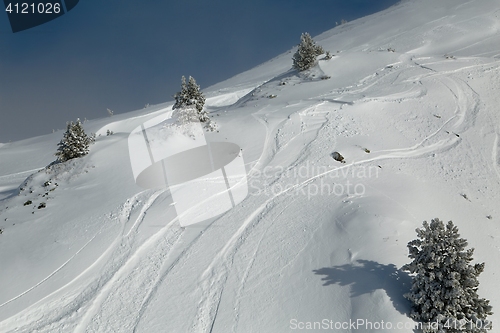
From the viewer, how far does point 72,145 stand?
14.5 m

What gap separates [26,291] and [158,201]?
429cm

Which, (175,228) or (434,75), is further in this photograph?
(434,75)

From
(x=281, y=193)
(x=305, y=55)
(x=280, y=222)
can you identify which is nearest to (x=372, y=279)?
(x=280, y=222)

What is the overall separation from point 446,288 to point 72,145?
565 inches

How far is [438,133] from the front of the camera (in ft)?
47.2

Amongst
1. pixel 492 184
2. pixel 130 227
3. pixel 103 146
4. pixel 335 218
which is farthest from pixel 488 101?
pixel 103 146

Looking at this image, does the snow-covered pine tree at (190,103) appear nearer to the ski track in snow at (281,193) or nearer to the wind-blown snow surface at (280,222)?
the wind-blown snow surface at (280,222)

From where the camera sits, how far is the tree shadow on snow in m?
6.69

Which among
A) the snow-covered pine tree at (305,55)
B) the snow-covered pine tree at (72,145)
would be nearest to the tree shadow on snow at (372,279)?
the snow-covered pine tree at (72,145)

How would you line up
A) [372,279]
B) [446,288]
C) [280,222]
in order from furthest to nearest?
[280,222]
[372,279]
[446,288]

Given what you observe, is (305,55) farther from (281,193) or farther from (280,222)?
(280,222)

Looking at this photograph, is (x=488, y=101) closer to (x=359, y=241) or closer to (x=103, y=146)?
(x=359, y=241)

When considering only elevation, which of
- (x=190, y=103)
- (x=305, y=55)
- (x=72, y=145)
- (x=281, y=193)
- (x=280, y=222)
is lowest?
(x=280, y=222)

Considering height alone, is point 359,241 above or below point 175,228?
below
